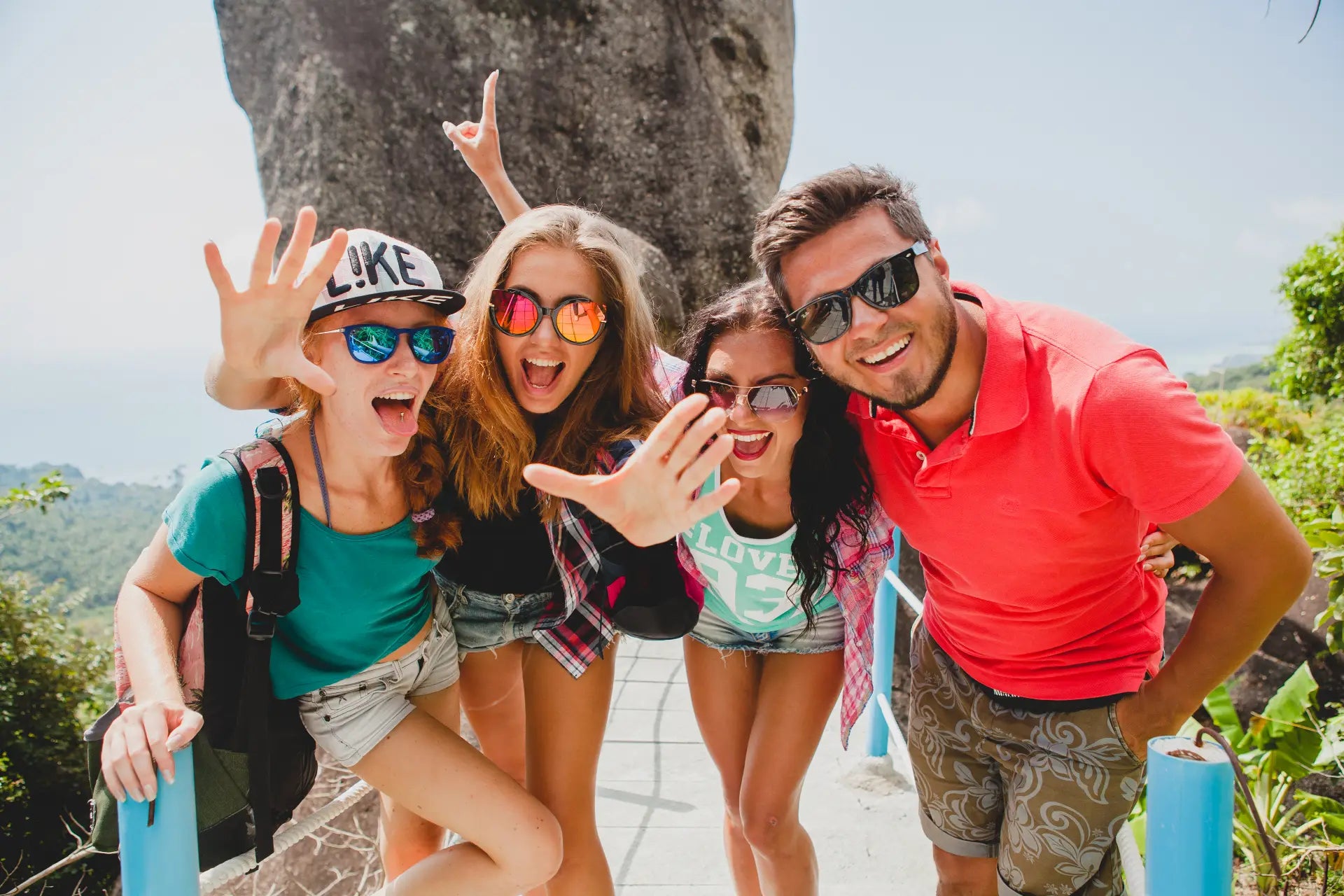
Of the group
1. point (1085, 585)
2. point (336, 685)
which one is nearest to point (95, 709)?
point (336, 685)

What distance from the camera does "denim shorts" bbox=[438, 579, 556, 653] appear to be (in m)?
2.21

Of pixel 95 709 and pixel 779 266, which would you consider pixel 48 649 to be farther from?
pixel 779 266

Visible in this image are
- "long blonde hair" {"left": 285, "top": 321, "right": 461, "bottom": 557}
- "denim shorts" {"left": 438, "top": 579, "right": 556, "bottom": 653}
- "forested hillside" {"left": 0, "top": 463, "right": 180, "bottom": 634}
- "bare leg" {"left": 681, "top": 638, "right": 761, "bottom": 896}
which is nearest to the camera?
"long blonde hair" {"left": 285, "top": 321, "right": 461, "bottom": 557}

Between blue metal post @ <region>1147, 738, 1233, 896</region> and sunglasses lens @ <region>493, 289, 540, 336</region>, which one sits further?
sunglasses lens @ <region>493, 289, 540, 336</region>

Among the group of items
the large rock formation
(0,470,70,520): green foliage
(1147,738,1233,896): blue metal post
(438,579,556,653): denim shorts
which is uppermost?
the large rock formation

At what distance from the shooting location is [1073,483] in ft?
5.76

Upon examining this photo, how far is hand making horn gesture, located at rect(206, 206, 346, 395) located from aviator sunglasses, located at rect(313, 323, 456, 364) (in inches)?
5.9

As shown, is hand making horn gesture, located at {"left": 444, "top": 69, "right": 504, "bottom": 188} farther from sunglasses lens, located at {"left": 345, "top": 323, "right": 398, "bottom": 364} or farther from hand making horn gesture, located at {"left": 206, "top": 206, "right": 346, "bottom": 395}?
hand making horn gesture, located at {"left": 206, "top": 206, "right": 346, "bottom": 395}

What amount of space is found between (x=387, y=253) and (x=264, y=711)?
1.11 m

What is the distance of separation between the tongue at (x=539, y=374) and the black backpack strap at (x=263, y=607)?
673mm

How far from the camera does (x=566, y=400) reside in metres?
2.25

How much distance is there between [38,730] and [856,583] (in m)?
8.74

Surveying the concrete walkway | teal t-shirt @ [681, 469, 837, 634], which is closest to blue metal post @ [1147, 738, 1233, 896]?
Answer: teal t-shirt @ [681, 469, 837, 634]

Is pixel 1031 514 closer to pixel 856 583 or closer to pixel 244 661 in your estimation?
pixel 856 583
